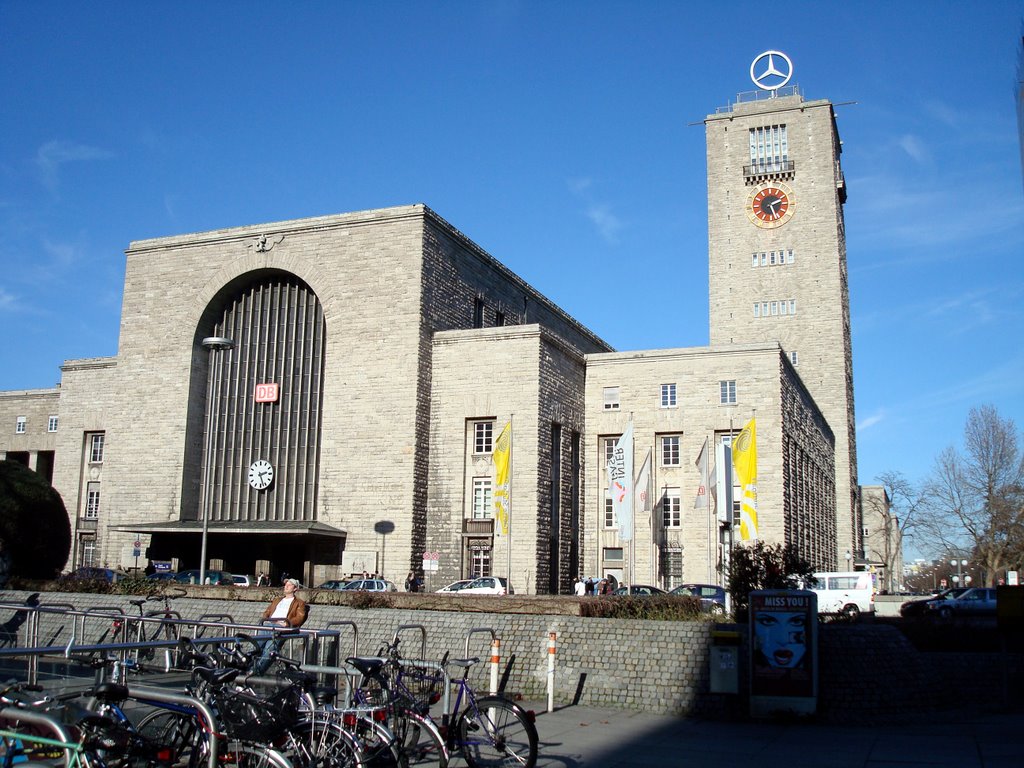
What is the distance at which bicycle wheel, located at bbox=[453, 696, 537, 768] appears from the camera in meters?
10.6

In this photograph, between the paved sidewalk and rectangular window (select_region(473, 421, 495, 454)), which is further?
rectangular window (select_region(473, 421, 495, 454))

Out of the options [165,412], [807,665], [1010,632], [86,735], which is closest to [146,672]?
[86,735]

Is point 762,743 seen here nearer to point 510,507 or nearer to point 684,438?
point 510,507

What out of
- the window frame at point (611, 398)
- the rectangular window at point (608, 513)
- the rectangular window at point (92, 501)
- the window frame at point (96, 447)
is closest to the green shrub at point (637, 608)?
the rectangular window at point (608, 513)

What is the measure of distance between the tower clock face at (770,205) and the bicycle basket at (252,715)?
201 ft

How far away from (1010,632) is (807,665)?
4.60 meters

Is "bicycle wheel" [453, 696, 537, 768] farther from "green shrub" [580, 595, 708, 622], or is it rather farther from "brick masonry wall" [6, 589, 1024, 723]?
"green shrub" [580, 595, 708, 622]

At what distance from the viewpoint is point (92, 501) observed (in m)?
50.9

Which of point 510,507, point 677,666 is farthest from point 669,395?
point 677,666

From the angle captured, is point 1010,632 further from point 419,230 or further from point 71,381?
point 71,381

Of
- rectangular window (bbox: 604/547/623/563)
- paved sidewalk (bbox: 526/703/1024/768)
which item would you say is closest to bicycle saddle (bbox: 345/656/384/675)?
paved sidewalk (bbox: 526/703/1024/768)

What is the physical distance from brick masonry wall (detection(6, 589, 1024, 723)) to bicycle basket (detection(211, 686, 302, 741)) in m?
8.39

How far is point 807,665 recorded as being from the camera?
52.0ft

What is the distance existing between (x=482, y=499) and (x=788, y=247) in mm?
33009
